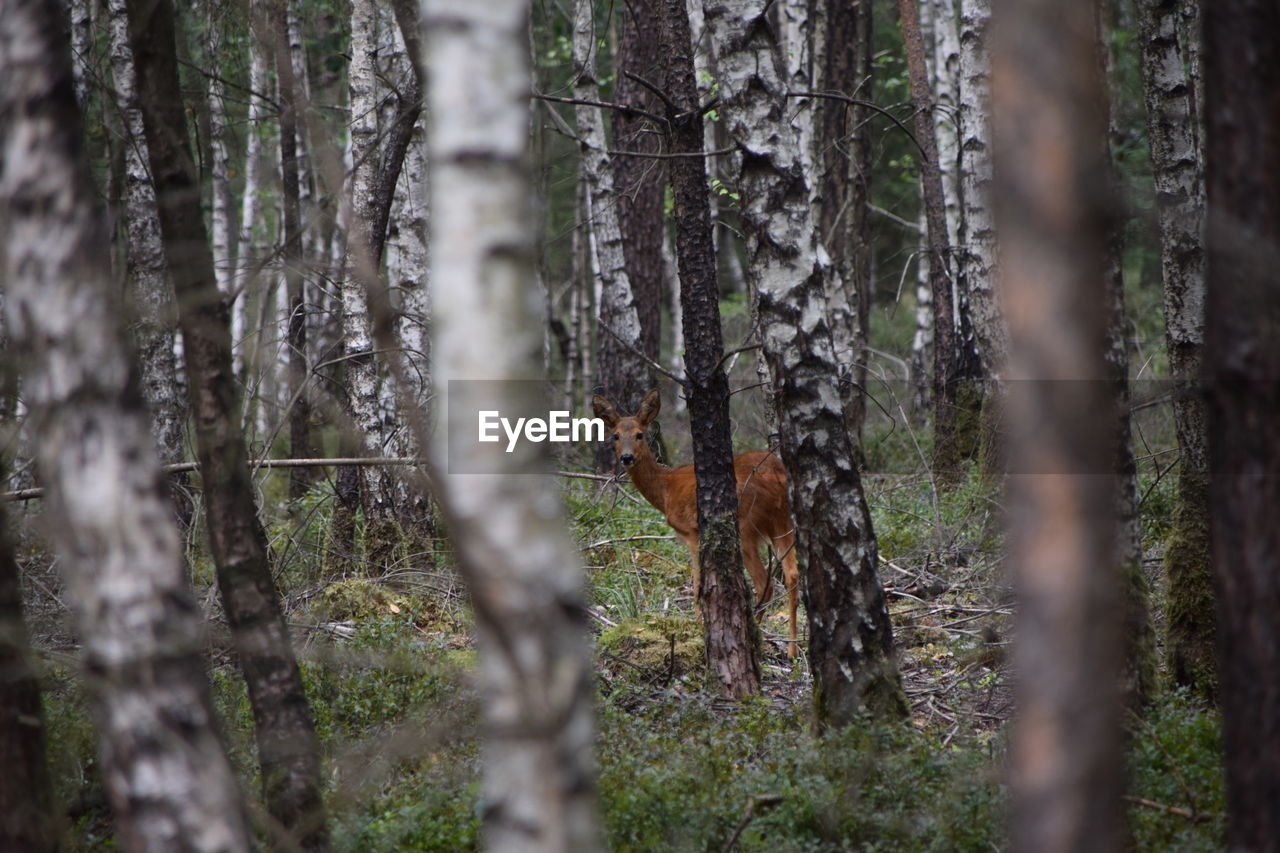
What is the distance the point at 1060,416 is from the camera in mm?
2412

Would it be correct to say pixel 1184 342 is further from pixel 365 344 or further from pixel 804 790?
pixel 365 344

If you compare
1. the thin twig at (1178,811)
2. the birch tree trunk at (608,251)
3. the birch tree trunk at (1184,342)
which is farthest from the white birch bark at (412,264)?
the thin twig at (1178,811)

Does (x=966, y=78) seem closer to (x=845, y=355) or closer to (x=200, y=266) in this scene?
(x=845, y=355)

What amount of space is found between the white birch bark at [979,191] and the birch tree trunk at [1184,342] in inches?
110

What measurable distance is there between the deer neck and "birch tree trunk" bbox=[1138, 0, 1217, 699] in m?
5.03

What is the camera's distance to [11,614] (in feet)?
12.8

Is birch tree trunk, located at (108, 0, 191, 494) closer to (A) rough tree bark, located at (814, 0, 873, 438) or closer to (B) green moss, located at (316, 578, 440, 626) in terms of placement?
(B) green moss, located at (316, 578, 440, 626)

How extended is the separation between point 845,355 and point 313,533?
6364mm

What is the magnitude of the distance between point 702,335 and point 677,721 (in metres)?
2.15

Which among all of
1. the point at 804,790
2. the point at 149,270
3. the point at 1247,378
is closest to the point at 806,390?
the point at 804,790

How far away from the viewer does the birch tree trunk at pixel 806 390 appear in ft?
18.9

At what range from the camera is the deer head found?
34.9 ft

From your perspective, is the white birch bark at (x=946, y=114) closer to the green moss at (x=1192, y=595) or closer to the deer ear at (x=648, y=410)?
the deer ear at (x=648, y=410)

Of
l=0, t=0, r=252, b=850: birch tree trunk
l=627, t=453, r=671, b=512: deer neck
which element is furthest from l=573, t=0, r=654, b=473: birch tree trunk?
l=0, t=0, r=252, b=850: birch tree trunk
